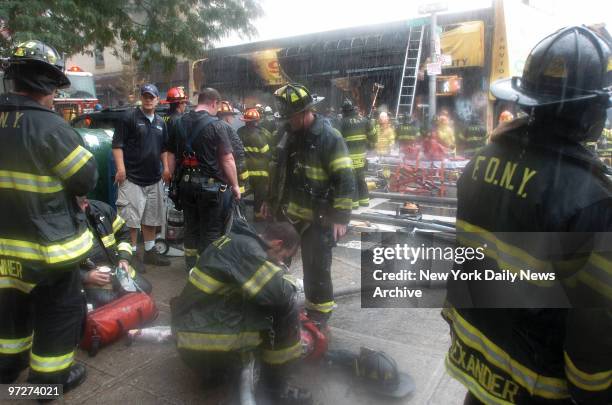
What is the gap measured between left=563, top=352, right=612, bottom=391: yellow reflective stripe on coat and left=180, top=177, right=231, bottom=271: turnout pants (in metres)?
3.41

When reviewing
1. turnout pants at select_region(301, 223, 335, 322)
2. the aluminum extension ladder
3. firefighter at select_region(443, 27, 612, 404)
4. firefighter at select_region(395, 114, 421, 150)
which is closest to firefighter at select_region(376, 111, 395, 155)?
the aluminum extension ladder

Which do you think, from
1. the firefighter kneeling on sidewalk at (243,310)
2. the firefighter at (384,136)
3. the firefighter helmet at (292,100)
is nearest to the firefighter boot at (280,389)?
the firefighter kneeling on sidewalk at (243,310)

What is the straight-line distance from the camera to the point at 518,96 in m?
1.58

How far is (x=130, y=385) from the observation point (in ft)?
9.56

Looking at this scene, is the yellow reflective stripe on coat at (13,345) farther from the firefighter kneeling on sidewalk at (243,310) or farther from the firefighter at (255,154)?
the firefighter at (255,154)

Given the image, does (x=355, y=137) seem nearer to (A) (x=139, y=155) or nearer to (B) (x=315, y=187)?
(A) (x=139, y=155)

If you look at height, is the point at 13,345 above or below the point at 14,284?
below

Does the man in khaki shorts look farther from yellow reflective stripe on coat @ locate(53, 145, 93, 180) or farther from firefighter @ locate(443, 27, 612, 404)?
firefighter @ locate(443, 27, 612, 404)

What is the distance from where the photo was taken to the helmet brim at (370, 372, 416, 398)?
2764mm

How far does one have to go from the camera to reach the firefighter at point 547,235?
1.35 m

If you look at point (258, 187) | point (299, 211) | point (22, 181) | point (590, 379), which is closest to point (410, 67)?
point (258, 187)

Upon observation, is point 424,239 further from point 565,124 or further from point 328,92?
point 328,92

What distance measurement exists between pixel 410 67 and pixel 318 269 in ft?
40.4

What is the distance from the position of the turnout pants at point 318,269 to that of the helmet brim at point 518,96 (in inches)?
77.4
